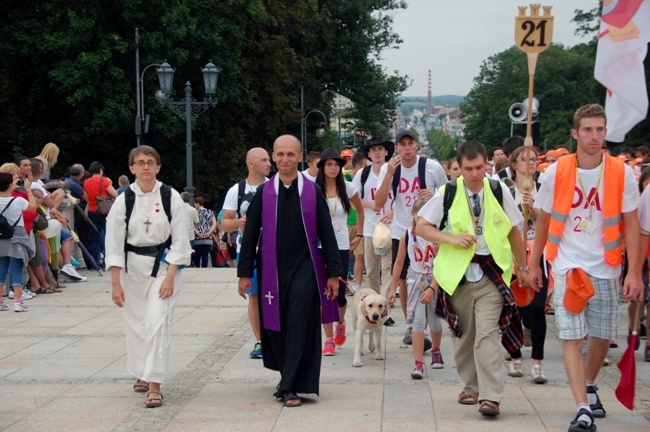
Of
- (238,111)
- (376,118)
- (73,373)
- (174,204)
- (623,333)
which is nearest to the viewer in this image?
(174,204)

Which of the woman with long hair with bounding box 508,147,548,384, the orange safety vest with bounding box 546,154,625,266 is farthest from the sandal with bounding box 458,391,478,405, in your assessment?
the orange safety vest with bounding box 546,154,625,266

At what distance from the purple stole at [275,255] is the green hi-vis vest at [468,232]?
0.95 metres

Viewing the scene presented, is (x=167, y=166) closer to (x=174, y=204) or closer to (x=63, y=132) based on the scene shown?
(x=63, y=132)

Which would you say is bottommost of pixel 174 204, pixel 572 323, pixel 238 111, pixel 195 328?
pixel 195 328

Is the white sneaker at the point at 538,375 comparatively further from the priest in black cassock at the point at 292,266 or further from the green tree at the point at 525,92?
the green tree at the point at 525,92

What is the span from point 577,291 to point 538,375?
1.84 metres

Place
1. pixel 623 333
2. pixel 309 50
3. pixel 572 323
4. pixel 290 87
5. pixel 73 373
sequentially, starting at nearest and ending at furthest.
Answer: pixel 572 323 < pixel 73 373 < pixel 623 333 < pixel 290 87 < pixel 309 50

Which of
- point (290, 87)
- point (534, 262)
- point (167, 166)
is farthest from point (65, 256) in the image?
point (290, 87)

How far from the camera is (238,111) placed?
3838 cm

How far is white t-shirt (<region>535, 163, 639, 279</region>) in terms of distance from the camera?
256 inches

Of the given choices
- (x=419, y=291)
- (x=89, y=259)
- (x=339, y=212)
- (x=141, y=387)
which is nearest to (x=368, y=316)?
(x=419, y=291)

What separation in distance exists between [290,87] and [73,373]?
3472 centimetres

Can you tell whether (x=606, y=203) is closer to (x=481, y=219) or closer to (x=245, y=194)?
(x=481, y=219)

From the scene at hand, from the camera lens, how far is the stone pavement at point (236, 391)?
266 inches
